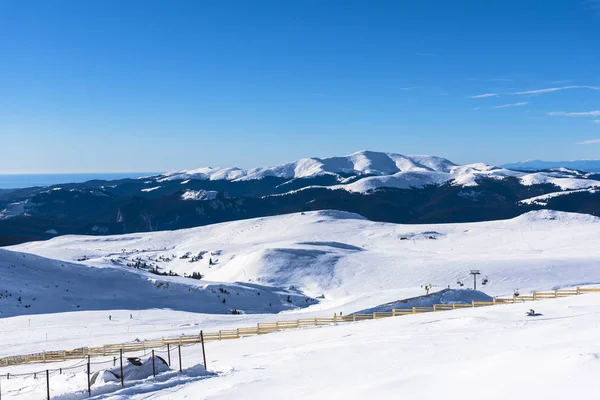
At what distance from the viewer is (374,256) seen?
3607 inches

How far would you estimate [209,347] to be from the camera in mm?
32500

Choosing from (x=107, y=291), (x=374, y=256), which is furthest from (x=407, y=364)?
(x=374, y=256)

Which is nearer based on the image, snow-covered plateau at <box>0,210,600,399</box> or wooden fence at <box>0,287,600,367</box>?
snow-covered plateau at <box>0,210,600,399</box>

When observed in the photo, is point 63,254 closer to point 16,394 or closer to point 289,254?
point 289,254

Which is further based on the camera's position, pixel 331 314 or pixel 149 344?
pixel 331 314

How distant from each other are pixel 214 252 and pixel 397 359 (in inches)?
3673

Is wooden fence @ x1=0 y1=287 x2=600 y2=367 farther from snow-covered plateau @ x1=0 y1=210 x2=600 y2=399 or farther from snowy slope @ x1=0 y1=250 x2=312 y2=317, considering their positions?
snowy slope @ x1=0 y1=250 x2=312 y2=317

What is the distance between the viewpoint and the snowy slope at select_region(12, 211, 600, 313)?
2840 inches

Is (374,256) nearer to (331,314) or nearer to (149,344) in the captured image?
(331,314)

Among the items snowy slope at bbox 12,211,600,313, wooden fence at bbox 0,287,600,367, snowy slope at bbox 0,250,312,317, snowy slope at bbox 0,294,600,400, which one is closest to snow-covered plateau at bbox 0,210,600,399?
snowy slope at bbox 0,294,600,400

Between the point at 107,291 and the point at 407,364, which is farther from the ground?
the point at 107,291

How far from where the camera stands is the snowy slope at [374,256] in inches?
2840

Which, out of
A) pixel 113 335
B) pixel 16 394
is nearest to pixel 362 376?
pixel 16 394

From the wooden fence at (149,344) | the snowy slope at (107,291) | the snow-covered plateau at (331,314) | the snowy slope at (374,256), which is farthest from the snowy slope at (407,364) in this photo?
the snowy slope at (107,291)
